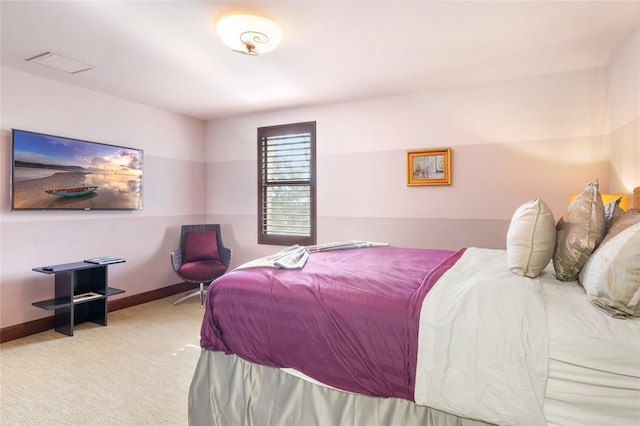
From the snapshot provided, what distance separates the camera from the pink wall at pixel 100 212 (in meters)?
3.17

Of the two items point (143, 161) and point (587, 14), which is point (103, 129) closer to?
point (143, 161)

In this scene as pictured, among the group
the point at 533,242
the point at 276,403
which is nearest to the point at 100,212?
the point at 276,403

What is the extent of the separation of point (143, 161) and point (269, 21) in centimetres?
290

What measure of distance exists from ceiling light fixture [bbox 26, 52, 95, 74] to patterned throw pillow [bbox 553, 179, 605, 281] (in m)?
3.96

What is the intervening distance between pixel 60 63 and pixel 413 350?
376 centimetres

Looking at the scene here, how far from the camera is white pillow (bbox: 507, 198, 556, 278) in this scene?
1628 millimetres

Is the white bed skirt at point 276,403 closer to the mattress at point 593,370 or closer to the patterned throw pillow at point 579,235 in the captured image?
the mattress at point 593,370

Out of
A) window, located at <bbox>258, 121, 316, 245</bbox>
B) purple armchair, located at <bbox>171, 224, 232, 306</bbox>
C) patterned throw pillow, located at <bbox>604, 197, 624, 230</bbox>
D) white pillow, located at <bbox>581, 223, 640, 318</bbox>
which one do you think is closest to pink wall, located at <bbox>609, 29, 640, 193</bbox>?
patterned throw pillow, located at <bbox>604, 197, 624, 230</bbox>

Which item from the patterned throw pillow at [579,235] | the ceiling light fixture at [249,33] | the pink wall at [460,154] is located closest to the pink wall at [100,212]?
the pink wall at [460,154]

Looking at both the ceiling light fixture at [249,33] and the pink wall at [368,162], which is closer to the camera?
the ceiling light fixture at [249,33]

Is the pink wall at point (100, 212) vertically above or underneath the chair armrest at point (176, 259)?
above

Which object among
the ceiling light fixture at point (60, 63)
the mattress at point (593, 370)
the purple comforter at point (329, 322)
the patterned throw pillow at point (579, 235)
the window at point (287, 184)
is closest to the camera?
the mattress at point (593, 370)

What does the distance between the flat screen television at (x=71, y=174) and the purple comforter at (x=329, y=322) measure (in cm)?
263

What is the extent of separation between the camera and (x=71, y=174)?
3.55 meters
